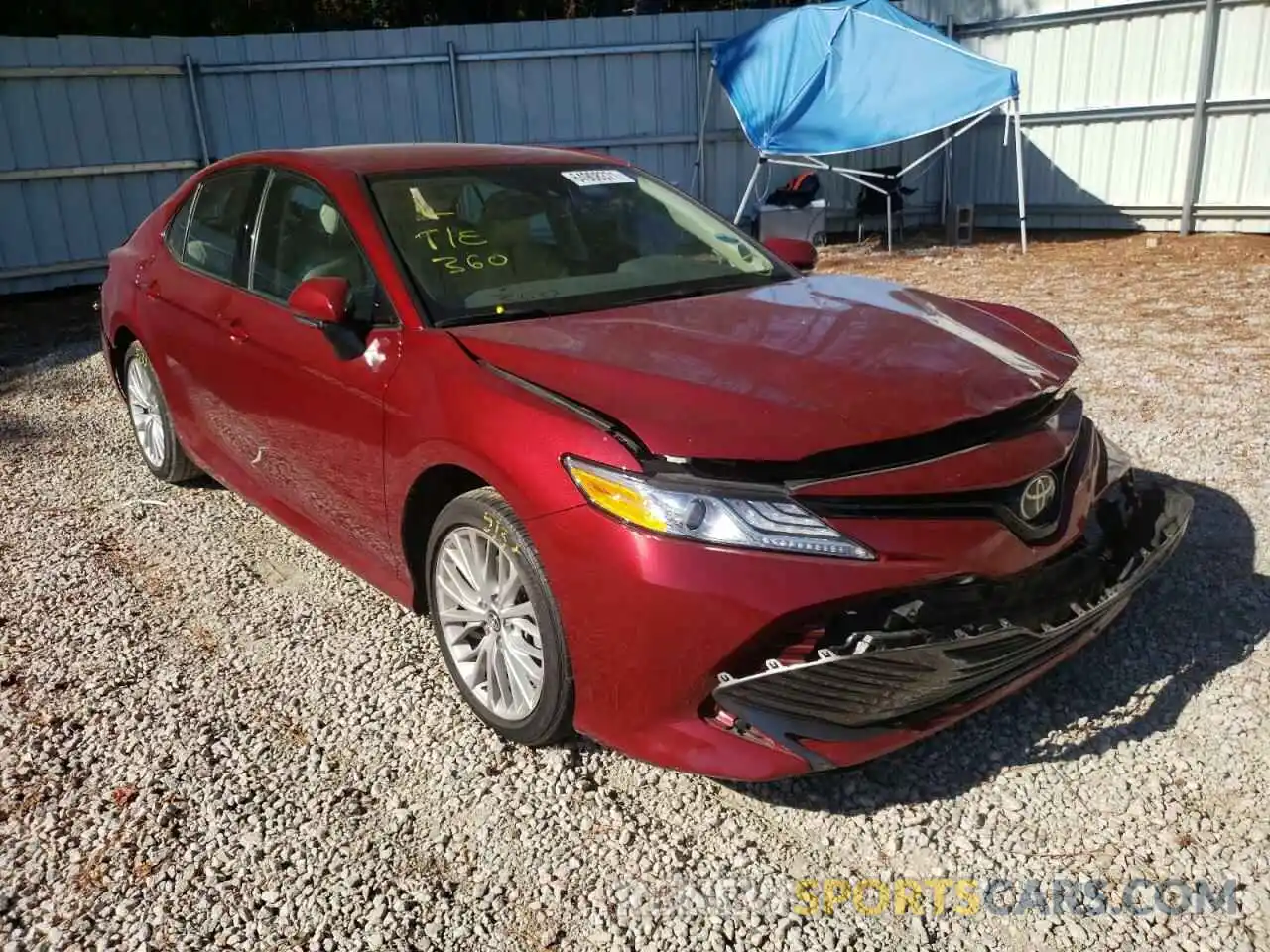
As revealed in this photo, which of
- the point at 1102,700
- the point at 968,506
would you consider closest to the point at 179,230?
the point at 968,506

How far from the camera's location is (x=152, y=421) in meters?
4.91

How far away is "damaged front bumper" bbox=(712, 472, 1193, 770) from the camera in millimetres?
2230

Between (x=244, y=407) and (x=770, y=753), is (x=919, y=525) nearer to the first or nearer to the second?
(x=770, y=753)

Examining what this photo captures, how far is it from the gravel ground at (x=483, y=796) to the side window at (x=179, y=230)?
140cm

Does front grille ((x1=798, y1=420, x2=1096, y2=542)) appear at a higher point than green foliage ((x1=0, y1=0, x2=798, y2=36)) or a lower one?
lower

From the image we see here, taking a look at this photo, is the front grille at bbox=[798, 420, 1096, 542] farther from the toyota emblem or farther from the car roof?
the car roof

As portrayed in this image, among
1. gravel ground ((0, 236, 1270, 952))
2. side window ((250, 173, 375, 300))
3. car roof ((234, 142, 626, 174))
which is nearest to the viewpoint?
gravel ground ((0, 236, 1270, 952))

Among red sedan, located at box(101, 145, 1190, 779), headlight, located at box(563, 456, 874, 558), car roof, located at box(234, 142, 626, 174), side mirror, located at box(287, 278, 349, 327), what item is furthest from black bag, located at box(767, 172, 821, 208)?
headlight, located at box(563, 456, 874, 558)

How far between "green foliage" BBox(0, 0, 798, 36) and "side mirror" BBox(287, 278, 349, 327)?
43.8 feet

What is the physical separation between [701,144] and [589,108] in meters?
1.48

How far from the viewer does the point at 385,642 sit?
342 centimetres

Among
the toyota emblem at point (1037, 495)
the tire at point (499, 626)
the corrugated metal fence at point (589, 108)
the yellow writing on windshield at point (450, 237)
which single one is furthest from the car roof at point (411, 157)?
the corrugated metal fence at point (589, 108)

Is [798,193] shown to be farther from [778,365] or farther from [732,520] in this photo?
[732,520]

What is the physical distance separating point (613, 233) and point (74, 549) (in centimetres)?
269
